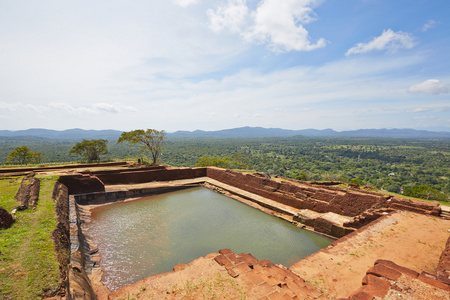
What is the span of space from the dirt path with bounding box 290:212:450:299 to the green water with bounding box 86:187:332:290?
1.67 metres

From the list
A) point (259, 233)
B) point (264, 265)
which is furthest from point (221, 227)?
point (264, 265)

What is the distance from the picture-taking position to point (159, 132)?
83.5 ft

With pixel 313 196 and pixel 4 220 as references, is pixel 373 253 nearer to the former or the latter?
pixel 313 196

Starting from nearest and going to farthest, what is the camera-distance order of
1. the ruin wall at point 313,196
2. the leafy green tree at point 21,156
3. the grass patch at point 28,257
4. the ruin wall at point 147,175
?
the grass patch at point 28,257
the ruin wall at point 313,196
the ruin wall at point 147,175
the leafy green tree at point 21,156

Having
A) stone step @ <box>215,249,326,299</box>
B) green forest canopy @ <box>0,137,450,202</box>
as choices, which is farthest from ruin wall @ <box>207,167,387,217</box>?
green forest canopy @ <box>0,137,450,202</box>

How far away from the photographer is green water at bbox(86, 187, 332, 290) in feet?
23.1

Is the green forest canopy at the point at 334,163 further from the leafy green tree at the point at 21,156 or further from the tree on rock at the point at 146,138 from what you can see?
the leafy green tree at the point at 21,156

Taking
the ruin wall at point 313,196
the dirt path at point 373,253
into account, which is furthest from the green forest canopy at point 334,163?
the dirt path at point 373,253

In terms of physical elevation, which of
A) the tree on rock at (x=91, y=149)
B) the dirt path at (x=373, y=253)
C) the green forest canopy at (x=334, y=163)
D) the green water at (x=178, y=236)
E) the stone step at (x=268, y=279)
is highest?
the tree on rock at (x=91, y=149)

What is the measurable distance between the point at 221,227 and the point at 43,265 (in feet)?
23.1

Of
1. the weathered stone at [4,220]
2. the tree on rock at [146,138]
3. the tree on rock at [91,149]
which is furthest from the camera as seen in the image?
the tree on rock at [91,149]

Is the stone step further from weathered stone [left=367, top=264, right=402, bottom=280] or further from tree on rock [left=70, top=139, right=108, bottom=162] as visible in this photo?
tree on rock [left=70, top=139, right=108, bottom=162]

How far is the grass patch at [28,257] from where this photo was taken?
11.4 ft

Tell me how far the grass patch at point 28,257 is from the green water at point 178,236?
2.31 meters
